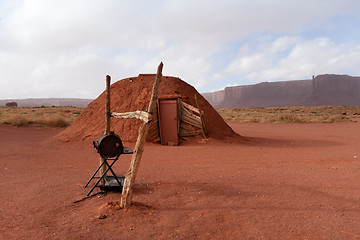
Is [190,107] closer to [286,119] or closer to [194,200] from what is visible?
[194,200]

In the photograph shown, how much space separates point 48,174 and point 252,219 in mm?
4419

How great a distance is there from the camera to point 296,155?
26.5 ft

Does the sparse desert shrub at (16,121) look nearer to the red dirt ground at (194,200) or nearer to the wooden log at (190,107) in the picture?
the red dirt ground at (194,200)

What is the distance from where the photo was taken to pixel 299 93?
98312 millimetres

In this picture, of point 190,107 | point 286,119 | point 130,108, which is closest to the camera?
point 190,107

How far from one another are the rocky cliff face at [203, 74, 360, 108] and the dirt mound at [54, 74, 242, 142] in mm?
78191

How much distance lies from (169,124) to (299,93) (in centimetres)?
9830

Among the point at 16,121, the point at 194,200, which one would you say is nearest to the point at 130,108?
the point at 194,200

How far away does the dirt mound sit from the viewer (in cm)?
1025

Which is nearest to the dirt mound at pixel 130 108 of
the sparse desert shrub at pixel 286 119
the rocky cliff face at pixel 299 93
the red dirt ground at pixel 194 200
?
the red dirt ground at pixel 194 200

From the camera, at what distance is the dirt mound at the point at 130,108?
33.6 feet

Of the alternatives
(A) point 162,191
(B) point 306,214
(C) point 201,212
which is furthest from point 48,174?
(B) point 306,214

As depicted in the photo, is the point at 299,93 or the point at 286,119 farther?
the point at 299,93

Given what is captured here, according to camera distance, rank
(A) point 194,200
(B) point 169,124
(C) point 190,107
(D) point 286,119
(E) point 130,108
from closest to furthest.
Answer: (A) point 194,200 → (B) point 169,124 → (C) point 190,107 → (E) point 130,108 → (D) point 286,119
